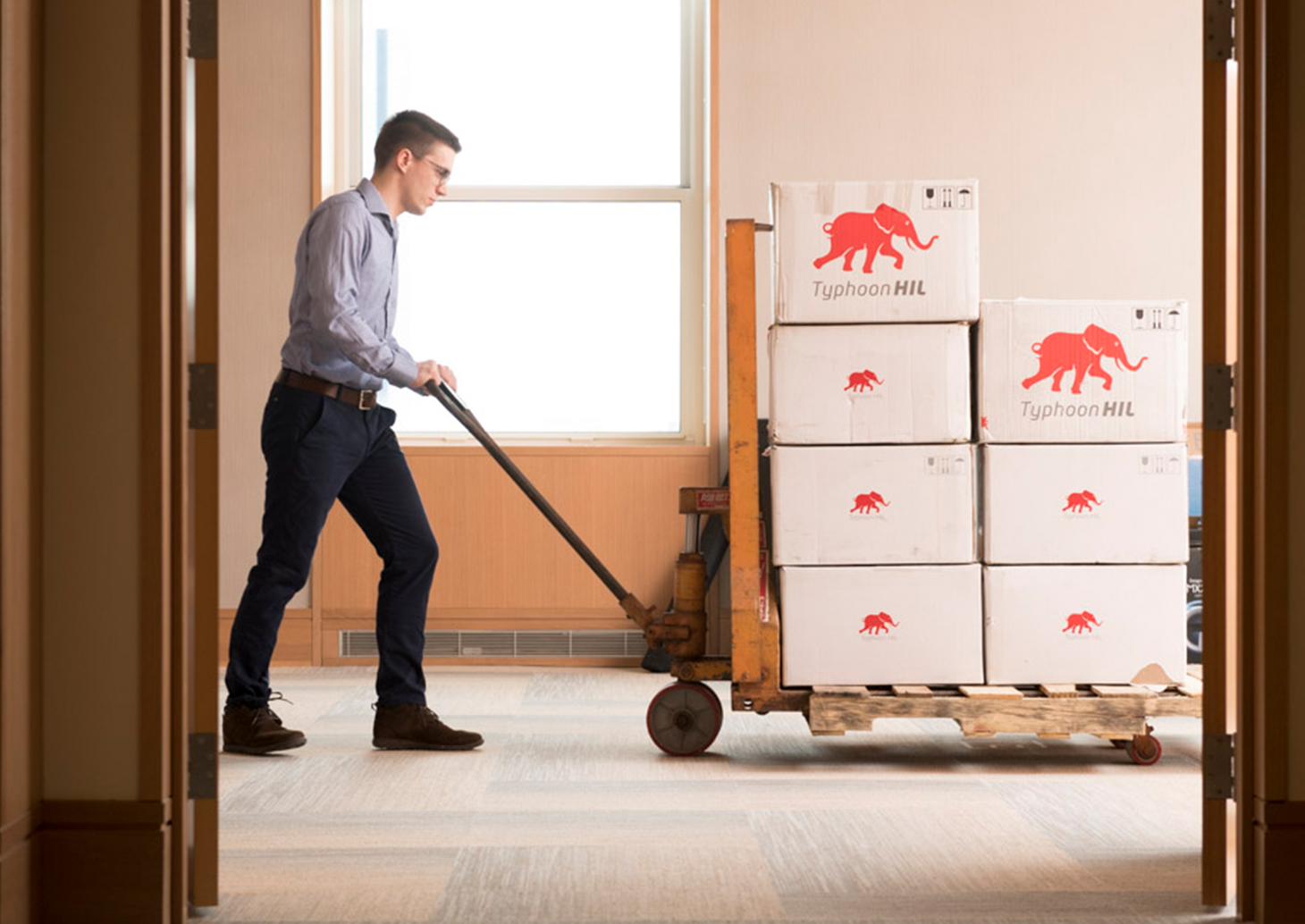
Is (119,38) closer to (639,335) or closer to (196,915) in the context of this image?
(196,915)

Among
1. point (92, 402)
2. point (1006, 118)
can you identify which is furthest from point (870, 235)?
point (1006, 118)

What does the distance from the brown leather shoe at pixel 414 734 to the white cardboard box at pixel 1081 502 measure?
1311mm

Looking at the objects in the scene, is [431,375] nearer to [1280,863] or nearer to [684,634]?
[684,634]

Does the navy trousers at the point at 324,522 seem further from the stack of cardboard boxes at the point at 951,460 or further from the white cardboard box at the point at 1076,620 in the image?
the white cardboard box at the point at 1076,620

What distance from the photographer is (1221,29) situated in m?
2.17

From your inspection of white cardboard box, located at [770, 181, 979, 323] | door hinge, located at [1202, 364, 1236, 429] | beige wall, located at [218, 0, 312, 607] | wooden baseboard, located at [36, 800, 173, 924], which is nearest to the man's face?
white cardboard box, located at [770, 181, 979, 323]

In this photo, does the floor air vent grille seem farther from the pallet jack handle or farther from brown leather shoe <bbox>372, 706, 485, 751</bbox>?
brown leather shoe <bbox>372, 706, 485, 751</bbox>

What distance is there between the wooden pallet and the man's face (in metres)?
1.54

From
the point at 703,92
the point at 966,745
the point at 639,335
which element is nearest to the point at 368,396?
the point at 966,745

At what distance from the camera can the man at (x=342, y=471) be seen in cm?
338

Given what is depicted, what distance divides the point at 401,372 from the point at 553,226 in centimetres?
219

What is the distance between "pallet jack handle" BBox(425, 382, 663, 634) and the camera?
11.6 feet

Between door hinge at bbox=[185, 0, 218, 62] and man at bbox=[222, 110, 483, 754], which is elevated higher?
door hinge at bbox=[185, 0, 218, 62]

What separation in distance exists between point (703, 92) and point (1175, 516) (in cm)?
276
